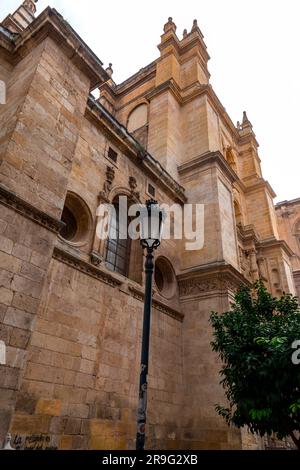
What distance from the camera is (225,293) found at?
11445mm

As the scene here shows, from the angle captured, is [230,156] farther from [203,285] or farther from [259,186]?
[203,285]

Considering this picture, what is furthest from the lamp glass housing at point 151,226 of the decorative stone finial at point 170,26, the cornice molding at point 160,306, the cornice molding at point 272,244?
the decorative stone finial at point 170,26

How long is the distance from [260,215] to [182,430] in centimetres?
1526

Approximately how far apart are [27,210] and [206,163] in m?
10.5

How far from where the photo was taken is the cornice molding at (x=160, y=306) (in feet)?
32.2

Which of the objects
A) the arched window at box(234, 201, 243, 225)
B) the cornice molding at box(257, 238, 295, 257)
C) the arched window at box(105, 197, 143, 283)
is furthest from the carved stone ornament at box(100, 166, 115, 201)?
the cornice molding at box(257, 238, 295, 257)

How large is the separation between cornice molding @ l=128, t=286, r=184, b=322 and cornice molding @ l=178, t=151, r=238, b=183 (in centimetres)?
690

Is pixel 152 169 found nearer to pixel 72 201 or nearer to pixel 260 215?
pixel 72 201

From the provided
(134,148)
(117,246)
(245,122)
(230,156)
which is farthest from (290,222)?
(117,246)

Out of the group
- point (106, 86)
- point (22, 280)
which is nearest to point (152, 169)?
point (22, 280)

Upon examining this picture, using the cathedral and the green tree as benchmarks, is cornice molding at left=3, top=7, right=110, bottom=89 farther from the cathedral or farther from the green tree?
the green tree

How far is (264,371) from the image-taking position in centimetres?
584

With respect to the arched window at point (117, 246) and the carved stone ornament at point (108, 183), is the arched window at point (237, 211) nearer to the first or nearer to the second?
the arched window at point (117, 246)

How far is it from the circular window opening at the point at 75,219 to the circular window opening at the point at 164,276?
3.85 meters
